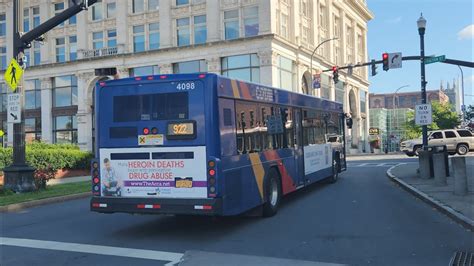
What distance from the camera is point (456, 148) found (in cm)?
3747

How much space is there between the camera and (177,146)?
912 cm

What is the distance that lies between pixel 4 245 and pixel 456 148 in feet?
116

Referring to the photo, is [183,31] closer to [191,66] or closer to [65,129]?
[191,66]

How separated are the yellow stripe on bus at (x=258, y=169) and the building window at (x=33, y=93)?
179 feet

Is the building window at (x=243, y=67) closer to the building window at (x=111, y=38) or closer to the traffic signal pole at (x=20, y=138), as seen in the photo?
the building window at (x=111, y=38)

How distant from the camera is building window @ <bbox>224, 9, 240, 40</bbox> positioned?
47.7 meters

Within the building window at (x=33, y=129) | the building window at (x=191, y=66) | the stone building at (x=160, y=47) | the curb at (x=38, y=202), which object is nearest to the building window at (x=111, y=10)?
the stone building at (x=160, y=47)

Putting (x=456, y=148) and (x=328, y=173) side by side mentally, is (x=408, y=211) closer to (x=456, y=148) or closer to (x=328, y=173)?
(x=328, y=173)

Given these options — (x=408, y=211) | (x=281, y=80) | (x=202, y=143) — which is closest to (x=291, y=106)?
(x=408, y=211)

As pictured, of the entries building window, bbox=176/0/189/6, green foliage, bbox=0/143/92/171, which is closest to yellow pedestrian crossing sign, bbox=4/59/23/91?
green foliage, bbox=0/143/92/171

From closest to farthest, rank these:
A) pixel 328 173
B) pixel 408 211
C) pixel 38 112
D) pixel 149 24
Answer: pixel 408 211, pixel 328 173, pixel 149 24, pixel 38 112

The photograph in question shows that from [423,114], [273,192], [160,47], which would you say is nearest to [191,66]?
[160,47]

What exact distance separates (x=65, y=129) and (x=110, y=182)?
5120 centimetres

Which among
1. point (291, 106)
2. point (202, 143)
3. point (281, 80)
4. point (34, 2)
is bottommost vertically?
point (202, 143)
